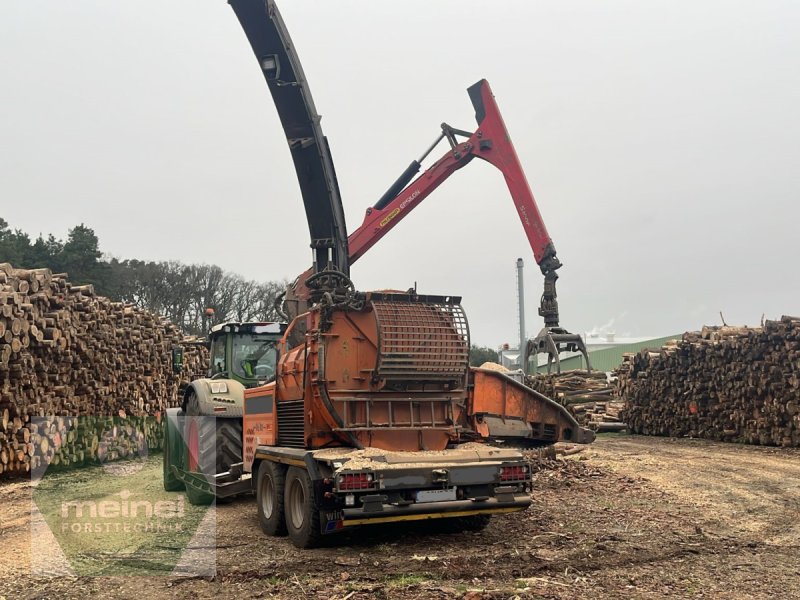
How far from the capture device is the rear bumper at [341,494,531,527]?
20.2ft

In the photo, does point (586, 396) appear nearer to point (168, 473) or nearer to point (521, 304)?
point (168, 473)

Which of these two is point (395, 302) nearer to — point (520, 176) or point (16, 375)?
point (16, 375)

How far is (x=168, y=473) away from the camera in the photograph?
10.7m

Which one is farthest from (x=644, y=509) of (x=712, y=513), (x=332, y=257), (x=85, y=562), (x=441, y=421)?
(x=85, y=562)

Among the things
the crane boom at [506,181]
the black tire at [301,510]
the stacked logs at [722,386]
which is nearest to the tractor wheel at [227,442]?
the black tire at [301,510]

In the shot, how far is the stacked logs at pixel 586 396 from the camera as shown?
2008 centimetres

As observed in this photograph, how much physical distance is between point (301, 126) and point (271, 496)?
203 inches

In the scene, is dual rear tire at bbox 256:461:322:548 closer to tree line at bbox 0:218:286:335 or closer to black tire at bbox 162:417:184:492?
black tire at bbox 162:417:184:492

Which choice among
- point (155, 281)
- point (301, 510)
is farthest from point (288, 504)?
point (155, 281)

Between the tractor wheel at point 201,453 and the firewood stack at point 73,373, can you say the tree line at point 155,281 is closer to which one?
the firewood stack at point 73,373

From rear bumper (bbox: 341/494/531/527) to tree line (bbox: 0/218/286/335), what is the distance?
34.7 meters

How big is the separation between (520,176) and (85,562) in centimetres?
1208

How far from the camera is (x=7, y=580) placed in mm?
6020

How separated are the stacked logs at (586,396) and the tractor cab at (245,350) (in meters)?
10.4
